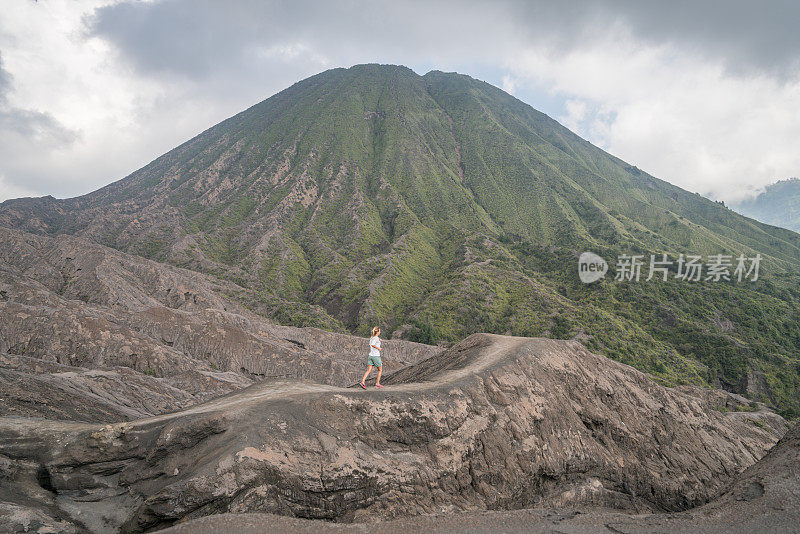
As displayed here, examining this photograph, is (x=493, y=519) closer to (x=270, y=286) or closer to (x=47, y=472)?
(x=47, y=472)

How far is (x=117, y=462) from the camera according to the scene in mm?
9109

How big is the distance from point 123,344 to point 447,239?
343ft

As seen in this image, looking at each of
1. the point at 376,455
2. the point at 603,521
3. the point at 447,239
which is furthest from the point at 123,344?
the point at 447,239

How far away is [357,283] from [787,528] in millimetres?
92215

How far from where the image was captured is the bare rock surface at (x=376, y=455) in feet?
25.7

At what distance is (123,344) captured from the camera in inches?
1318

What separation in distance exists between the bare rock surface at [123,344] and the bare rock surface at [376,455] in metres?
7.94

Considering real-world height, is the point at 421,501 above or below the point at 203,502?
below

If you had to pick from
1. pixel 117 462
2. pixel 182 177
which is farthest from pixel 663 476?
pixel 182 177

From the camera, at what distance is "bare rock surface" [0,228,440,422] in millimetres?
20120
